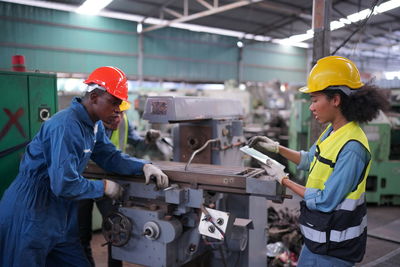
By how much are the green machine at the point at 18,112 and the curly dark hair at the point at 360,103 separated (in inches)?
62.0

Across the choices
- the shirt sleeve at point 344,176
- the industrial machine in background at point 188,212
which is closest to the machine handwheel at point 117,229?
the industrial machine in background at point 188,212

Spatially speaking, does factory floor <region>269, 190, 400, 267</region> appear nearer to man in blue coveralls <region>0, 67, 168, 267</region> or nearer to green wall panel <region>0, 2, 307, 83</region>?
man in blue coveralls <region>0, 67, 168, 267</region>

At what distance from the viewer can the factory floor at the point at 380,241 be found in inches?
99.5

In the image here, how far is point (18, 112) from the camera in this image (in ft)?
6.43

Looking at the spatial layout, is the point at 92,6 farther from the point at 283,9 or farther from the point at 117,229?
the point at 117,229

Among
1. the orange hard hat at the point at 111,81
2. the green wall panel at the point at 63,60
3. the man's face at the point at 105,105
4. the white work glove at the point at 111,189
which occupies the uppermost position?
the green wall panel at the point at 63,60

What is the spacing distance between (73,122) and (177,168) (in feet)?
1.70

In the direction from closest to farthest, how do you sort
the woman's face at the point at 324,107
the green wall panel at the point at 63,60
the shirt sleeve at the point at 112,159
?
the woman's face at the point at 324,107 → the shirt sleeve at the point at 112,159 → the green wall panel at the point at 63,60

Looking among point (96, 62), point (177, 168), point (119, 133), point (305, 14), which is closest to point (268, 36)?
point (305, 14)

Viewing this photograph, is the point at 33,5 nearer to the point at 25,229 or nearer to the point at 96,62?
the point at 96,62

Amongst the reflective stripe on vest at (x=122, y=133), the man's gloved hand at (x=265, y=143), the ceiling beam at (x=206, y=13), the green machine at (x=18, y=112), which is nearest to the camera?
the man's gloved hand at (x=265, y=143)

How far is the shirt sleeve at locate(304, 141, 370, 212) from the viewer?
1.16 m

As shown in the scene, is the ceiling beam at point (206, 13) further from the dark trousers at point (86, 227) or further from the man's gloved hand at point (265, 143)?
the dark trousers at point (86, 227)

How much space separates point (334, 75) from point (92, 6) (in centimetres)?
676
